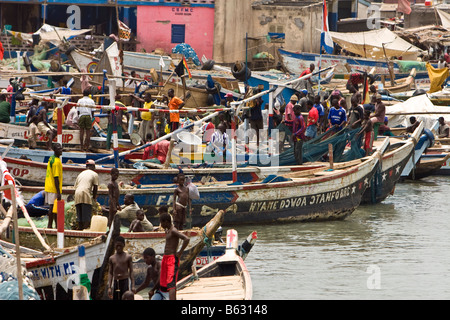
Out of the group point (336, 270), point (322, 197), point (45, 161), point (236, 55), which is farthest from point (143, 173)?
point (236, 55)

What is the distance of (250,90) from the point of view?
23.9m

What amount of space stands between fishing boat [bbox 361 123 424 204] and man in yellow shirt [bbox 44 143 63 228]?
27.8 feet

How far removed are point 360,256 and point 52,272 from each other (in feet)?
21.3

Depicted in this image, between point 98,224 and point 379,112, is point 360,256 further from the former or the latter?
point 379,112

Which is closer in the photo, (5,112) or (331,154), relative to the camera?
(331,154)

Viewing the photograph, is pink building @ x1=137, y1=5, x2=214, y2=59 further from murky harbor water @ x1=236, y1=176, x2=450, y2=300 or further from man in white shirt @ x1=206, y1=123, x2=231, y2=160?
murky harbor water @ x1=236, y1=176, x2=450, y2=300

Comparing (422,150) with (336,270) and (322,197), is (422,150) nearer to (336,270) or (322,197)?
(322,197)

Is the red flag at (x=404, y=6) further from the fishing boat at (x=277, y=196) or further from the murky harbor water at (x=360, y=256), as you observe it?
the fishing boat at (x=277, y=196)

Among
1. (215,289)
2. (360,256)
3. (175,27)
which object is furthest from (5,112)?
(175,27)

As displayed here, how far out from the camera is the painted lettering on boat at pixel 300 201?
1681cm

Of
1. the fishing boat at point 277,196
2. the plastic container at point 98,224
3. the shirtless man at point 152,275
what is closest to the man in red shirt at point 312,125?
the fishing boat at point 277,196

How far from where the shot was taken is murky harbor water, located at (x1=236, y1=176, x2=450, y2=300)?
12891mm

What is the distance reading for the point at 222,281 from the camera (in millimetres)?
11461

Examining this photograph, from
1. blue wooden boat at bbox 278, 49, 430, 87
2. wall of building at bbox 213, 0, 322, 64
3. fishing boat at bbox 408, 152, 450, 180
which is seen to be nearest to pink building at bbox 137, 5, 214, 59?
wall of building at bbox 213, 0, 322, 64
